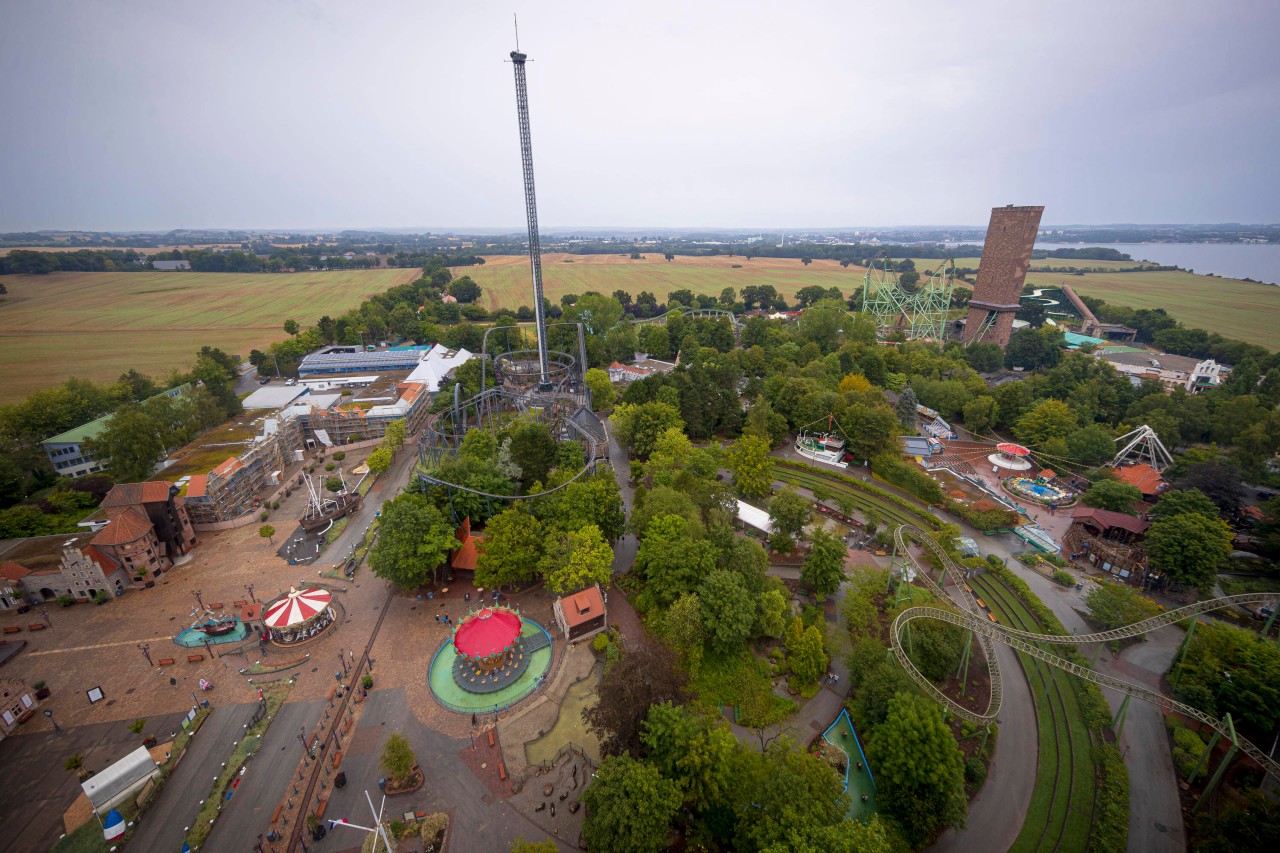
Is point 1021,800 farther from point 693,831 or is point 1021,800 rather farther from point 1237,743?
point 693,831

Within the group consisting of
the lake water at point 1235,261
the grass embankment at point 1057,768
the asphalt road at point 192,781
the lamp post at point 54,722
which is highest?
the lake water at point 1235,261

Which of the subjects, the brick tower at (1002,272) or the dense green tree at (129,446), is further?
the brick tower at (1002,272)

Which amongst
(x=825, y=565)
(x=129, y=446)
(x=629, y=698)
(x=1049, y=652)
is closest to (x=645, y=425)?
(x=825, y=565)

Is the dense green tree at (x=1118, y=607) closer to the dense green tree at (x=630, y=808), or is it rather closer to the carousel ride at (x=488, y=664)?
the dense green tree at (x=630, y=808)

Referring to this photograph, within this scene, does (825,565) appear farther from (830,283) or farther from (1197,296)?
(1197,296)

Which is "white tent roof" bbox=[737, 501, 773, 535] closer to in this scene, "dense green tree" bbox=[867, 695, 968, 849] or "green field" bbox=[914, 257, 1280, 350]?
"dense green tree" bbox=[867, 695, 968, 849]

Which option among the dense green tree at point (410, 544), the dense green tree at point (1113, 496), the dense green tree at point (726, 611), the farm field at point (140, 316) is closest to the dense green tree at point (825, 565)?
the dense green tree at point (726, 611)

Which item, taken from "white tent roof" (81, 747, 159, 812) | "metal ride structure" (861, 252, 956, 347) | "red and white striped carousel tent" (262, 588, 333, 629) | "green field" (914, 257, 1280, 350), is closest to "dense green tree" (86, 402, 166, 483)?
"red and white striped carousel tent" (262, 588, 333, 629)
